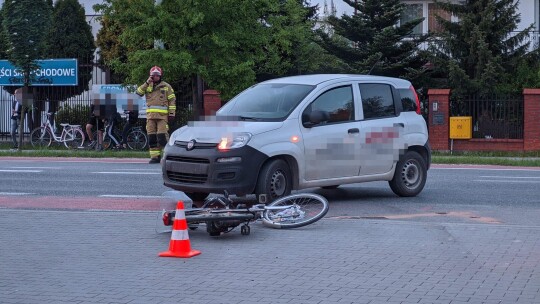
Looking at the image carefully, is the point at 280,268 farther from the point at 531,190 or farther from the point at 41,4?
the point at 41,4

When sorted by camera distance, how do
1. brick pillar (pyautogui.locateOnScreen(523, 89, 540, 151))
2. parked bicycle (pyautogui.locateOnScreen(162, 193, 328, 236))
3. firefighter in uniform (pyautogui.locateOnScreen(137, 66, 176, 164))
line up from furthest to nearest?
brick pillar (pyautogui.locateOnScreen(523, 89, 540, 151)) < firefighter in uniform (pyautogui.locateOnScreen(137, 66, 176, 164)) < parked bicycle (pyautogui.locateOnScreen(162, 193, 328, 236))

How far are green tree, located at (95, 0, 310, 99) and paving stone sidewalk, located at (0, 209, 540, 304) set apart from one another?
14485mm

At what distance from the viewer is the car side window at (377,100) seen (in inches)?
506

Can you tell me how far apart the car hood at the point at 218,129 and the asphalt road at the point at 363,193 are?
50.9 inches

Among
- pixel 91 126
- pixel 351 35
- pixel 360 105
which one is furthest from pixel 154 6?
pixel 360 105

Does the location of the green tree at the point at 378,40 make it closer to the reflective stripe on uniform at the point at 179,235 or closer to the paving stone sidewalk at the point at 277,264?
the paving stone sidewalk at the point at 277,264

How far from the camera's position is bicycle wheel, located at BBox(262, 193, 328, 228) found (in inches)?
401

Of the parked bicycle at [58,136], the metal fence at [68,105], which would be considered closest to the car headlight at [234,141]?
the metal fence at [68,105]

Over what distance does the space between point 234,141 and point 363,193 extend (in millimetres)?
3437

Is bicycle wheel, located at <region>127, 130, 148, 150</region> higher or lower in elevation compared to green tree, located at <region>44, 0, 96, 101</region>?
lower

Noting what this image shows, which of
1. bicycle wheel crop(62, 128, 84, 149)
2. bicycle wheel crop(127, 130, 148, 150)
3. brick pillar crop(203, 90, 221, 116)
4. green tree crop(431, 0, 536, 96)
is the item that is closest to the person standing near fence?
bicycle wheel crop(62, 128, 84, 149)

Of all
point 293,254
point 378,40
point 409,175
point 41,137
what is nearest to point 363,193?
point 409,175

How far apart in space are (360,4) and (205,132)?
64.6 ft

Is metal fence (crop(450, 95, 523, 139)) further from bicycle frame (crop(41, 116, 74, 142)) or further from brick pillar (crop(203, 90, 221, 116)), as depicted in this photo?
bicycle frame (crop(41, 116, 74, 142))
